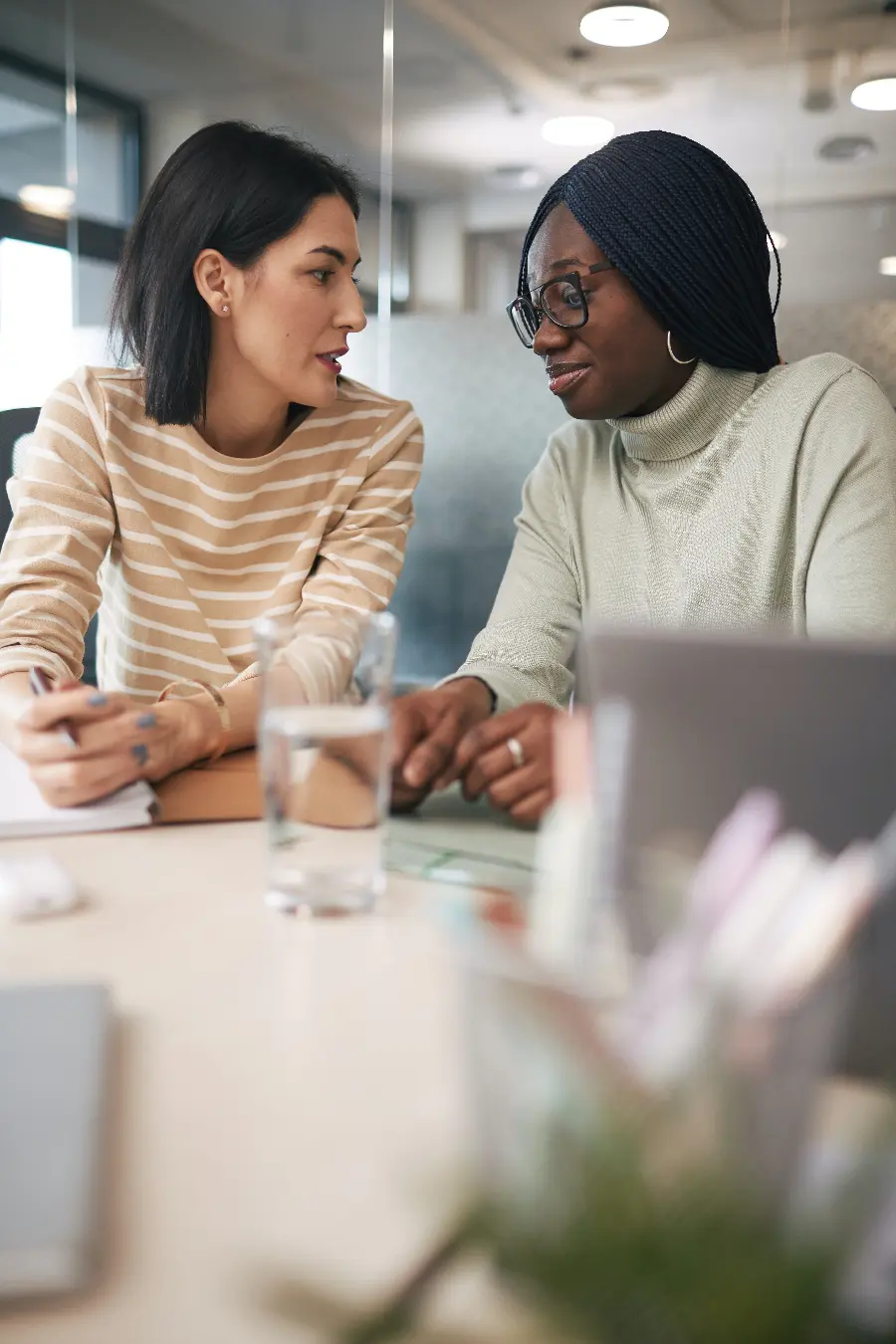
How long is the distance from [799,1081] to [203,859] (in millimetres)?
621

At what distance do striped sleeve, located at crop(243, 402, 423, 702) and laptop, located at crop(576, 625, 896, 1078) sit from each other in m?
0.89

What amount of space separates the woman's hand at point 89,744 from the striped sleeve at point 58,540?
0.94ft

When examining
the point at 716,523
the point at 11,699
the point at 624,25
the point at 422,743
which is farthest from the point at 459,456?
the point at 422,743

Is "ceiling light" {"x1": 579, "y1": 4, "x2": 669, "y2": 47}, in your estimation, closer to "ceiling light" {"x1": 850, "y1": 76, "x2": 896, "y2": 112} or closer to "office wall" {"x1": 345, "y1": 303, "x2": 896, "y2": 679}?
"ceiling light" {"x1": 850, "y1": 76, "x2": 896, "y2": 112}

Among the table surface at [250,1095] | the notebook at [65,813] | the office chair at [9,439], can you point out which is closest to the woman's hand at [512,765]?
the table surface at [250,1095]

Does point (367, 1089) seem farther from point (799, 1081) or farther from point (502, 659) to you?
point (502, 659)

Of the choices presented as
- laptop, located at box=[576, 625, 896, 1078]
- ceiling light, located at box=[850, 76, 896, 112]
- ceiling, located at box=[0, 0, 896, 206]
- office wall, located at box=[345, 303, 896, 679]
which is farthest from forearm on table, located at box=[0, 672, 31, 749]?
ceiling light, located at box=[850, 76, 896, 112]

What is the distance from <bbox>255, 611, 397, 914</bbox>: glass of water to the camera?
74cm

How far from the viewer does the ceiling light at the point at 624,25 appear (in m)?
2.57

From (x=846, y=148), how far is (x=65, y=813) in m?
2.16

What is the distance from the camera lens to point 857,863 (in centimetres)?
32

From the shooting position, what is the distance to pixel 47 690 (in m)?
1.06

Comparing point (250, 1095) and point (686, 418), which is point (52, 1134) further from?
point (686, 418)

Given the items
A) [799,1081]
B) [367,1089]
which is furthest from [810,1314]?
[367,1089]
